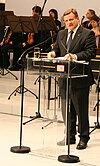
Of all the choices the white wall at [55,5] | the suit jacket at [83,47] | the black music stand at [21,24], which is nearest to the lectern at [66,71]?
the suit jacket at [83,47]

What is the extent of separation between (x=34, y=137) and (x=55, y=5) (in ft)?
18.9

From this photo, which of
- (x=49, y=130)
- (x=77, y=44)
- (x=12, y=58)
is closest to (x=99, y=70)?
(x=49, y=130)

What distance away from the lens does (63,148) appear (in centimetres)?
533

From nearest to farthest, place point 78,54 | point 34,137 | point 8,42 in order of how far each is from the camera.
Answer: point 78,54 < point 34,137 < point 8,42

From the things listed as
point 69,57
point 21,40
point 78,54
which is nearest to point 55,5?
point 21,40

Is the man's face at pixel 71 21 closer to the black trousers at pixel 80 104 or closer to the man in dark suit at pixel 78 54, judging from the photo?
the man in dark suit at pixel 78 54

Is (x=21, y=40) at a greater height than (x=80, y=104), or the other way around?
(x=21, y=40)

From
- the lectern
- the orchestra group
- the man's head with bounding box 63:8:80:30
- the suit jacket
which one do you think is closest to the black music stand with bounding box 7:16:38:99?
the orchestra group

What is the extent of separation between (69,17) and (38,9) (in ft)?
16.0

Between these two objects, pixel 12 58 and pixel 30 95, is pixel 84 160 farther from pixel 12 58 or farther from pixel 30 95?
pixel 12 58

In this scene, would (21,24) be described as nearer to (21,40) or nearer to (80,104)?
(21,40)

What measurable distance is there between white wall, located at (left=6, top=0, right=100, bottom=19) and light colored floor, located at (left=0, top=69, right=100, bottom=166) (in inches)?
114

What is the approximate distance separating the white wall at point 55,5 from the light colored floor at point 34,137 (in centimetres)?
290

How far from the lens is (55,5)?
1109cm
